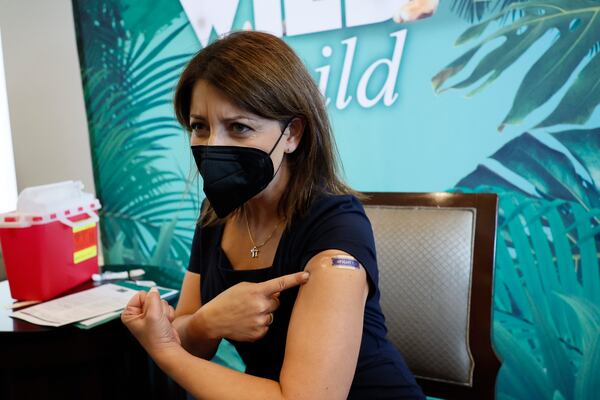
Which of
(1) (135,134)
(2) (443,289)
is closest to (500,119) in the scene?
(2) (443,289)

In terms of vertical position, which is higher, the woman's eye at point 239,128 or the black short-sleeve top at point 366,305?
the woman's eye at point 239,128

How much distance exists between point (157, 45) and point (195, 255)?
4.77ft

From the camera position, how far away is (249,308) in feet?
3.20

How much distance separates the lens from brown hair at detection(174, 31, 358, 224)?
992mm

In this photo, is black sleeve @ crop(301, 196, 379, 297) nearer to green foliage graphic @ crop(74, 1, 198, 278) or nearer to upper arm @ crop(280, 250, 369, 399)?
upper arm @ crop(280, 250, 369, 399)

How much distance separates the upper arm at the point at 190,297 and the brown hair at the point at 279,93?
1.11ft

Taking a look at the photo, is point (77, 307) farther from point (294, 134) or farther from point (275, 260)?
point (294, 134)

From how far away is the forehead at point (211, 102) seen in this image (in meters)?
1.00

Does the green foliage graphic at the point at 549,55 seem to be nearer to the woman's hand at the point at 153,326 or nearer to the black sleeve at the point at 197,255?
the black sleeve at the point at 197,255

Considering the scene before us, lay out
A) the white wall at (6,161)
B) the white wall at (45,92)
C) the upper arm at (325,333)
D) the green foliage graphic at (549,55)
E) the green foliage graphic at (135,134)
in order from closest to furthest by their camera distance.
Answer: the upper arm at (325,333) < the green foliage graphic at (549,55) < the green foliage graphic at (135,134) < the white wall at (45,92) < the white wall at (6,161)

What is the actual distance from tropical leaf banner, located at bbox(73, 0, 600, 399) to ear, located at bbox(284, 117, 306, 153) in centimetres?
46

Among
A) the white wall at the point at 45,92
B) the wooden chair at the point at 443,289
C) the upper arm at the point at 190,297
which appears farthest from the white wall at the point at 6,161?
the wooden chair at the point at 443,289

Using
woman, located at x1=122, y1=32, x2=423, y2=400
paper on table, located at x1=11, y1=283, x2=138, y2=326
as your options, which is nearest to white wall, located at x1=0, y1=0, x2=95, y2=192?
paper on table, located at x1=11, y1=283, x2=138, y2=326

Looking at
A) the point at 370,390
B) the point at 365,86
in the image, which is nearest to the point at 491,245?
the point at 370,390
